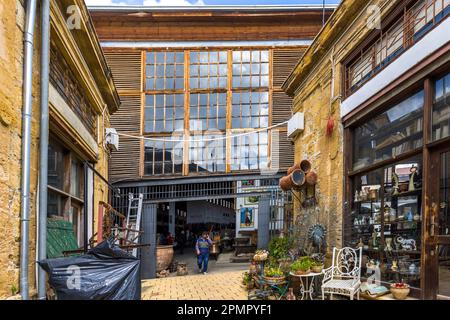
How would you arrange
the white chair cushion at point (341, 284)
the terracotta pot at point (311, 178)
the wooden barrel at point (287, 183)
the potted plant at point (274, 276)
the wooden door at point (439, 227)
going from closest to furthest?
the wooden door at point (439, 227)
the white chair cushion at point (341, 284)
the potted plant at point (274, 276)
the terracotta pot at point (311, 178)
the wooden barrel at point (287, 183)

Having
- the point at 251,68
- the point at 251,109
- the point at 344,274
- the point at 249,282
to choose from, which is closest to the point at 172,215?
the point at 251,109

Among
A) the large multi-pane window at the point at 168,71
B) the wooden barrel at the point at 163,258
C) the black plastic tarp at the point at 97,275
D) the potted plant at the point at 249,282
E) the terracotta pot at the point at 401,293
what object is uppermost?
the large multi-pane window at the point at 168,71

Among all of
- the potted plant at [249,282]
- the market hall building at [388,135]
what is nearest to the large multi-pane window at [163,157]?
the potted plant at [249,282]

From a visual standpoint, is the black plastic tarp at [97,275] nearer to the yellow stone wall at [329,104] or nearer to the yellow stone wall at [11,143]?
the yellow stone wall at [11,143]

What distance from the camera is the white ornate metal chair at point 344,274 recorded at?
5398 mm

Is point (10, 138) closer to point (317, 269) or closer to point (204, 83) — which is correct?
point (317, 269)

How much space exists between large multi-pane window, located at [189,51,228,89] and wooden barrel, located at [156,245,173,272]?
226 inches

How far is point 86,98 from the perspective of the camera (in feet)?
25.9

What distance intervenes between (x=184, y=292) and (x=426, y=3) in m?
6.76

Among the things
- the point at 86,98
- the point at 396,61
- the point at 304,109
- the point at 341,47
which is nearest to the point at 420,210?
the point at 396,61

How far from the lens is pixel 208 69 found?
553 inches

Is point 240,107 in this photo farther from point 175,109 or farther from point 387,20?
point 387,20

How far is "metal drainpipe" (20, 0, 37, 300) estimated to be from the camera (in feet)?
13.1

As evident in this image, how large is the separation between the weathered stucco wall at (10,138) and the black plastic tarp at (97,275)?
0.36 metres
